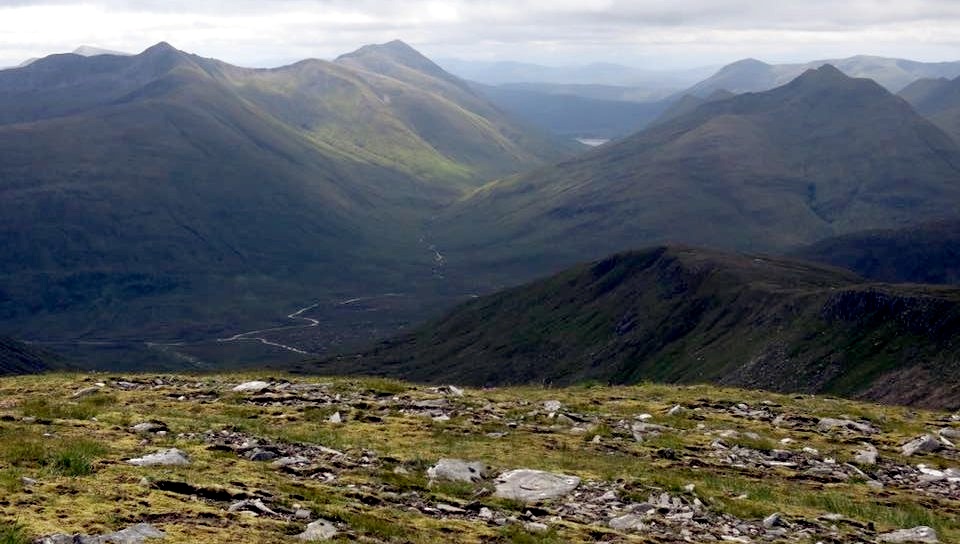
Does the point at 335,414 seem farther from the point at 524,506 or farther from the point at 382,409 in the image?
the point at 524,506

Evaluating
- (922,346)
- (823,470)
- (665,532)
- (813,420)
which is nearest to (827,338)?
(922,346)

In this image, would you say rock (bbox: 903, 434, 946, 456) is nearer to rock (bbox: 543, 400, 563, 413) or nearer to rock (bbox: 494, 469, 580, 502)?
rock (bbox: 543, 400, 563, 413)

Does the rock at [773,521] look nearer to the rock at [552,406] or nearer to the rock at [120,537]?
the rock at [120,537]

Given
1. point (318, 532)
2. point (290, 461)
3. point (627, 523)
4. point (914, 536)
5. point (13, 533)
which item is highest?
point (13, 533)

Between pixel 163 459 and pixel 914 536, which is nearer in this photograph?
pixel 914 536

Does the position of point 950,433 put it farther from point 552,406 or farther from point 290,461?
point 290,461

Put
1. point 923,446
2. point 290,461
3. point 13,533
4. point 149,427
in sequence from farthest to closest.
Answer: point 923,446
point 149,427
point 290,461
point 13,533

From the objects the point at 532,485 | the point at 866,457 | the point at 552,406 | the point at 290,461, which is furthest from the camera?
the point at 552,406

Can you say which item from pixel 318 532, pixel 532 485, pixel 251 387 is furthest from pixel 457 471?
pixel 251 387

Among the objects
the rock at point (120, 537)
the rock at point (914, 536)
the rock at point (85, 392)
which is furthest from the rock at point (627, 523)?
the rock at point (85, 392)
